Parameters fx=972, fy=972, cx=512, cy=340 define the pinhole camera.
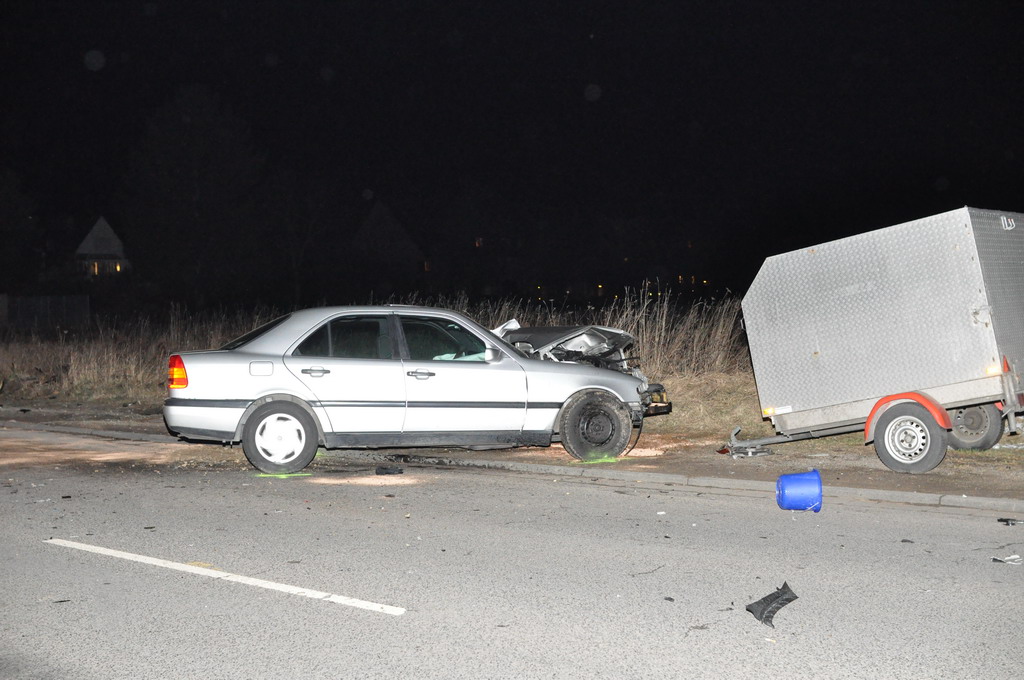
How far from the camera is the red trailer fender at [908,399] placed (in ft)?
28.9

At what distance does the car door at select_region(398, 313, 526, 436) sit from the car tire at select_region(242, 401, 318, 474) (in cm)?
100

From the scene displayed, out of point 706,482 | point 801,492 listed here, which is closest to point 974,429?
point 706,482

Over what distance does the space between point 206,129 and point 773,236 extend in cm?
5123

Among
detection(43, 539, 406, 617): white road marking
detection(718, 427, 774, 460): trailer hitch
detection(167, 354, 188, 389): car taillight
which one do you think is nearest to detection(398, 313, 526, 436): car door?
detection(167, 354, 188, 389): car taillight

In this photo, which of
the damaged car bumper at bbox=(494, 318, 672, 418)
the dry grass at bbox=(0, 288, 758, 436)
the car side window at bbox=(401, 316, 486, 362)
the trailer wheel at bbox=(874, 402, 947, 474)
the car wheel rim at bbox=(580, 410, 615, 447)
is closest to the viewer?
the trailer wheel at bbox=(874, 402, 947, 474)

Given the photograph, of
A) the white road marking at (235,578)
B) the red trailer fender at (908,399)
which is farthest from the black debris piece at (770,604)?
the red trailer fender at (908,399)

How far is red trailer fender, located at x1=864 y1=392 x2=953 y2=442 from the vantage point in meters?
8.82

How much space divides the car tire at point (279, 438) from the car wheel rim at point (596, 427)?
110 inches

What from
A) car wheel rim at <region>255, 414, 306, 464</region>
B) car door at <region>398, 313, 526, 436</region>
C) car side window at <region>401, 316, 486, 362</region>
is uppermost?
car side window at <region>401, 316, 486, 362</region>

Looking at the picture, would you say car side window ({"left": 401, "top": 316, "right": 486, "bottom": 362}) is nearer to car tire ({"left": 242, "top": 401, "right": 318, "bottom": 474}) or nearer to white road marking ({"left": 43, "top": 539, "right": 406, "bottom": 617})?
car tire ({"left": 242, "top": 401, "right": 318, "bottom": 474})

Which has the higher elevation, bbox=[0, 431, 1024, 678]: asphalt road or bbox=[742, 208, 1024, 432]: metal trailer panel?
bbox=[742, 208, 1024, 432]: metal trailer panel

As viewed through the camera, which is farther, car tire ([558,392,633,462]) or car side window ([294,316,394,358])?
car tire ([558,392,633,462])

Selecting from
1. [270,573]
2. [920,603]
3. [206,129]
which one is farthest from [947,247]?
[206,129]

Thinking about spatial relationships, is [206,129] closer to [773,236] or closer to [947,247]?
[773,236]
